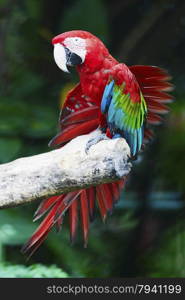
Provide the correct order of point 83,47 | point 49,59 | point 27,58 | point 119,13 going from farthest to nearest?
1. point 119,13
2. point 27,58
3. point 49,59
4. point 83,47

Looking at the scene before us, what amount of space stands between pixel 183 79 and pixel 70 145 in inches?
27.1

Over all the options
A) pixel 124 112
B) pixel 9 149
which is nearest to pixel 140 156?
pixel 9 149

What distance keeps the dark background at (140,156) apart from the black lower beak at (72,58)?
479 mm

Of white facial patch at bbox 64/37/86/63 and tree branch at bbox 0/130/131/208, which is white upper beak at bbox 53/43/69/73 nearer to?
white facial patch at bbox 64/37/86/63

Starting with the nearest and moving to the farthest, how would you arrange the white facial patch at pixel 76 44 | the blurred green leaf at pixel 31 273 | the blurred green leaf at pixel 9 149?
the white facial patch at pixel 76 44
the blurred green leaf at pixel 31 273
the blurred green leaf at pixel 9 149

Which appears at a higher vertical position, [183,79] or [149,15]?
[149,15]

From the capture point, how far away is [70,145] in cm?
84

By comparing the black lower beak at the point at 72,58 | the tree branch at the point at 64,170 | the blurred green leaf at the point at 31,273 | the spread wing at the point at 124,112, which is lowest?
the blurred green leaf at the point at 31,273

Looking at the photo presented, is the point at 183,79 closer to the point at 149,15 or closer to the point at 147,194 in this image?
the point at 149,15

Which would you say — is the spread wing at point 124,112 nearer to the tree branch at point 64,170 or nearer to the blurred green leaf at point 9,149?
the tree branch at point 64,170

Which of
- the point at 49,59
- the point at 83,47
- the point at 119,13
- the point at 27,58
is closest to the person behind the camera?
the point at 83,47

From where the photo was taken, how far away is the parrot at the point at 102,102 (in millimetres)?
807

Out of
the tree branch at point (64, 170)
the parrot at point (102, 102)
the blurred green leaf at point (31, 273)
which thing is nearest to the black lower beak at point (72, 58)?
the parrot at point (102, 102)

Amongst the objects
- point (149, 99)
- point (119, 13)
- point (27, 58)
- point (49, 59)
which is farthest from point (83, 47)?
point (119, 13)
